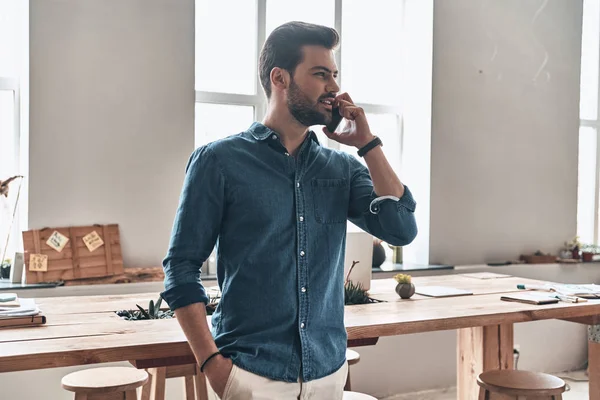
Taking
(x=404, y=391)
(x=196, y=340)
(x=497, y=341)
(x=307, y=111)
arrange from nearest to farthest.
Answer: (x=196, y=340) < (x=307, y=111) < (x=497, y=341) < (x=404, y=391)

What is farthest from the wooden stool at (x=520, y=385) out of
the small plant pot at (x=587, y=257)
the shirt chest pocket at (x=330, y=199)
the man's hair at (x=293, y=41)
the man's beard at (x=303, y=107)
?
the small plant pot at (x=587, y=257)

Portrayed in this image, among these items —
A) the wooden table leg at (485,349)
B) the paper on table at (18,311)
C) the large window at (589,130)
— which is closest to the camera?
the paper on table at (18,311)

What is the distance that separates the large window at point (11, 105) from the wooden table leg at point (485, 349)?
2269 mm

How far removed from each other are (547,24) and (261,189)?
385cm

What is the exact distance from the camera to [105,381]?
2.25m

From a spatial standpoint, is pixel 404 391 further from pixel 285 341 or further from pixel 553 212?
pixel 285 341

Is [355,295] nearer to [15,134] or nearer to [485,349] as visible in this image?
[485,349]

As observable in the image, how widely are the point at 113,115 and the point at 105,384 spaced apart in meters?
1.58

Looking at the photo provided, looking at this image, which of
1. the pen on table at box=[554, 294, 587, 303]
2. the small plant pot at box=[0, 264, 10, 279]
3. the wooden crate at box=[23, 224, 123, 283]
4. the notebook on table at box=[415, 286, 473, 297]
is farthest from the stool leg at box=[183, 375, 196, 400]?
the pen on table at box=[554, 294, 587, 303]

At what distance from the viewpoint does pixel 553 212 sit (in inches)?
188

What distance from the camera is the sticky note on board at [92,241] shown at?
10.8 ft

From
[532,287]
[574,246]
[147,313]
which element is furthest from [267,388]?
[574,246]

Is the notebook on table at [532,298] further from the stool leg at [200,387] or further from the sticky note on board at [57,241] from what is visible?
the sticky note on board at [57,241]

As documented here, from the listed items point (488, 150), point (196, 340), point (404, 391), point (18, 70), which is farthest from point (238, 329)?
point (488, 150)
